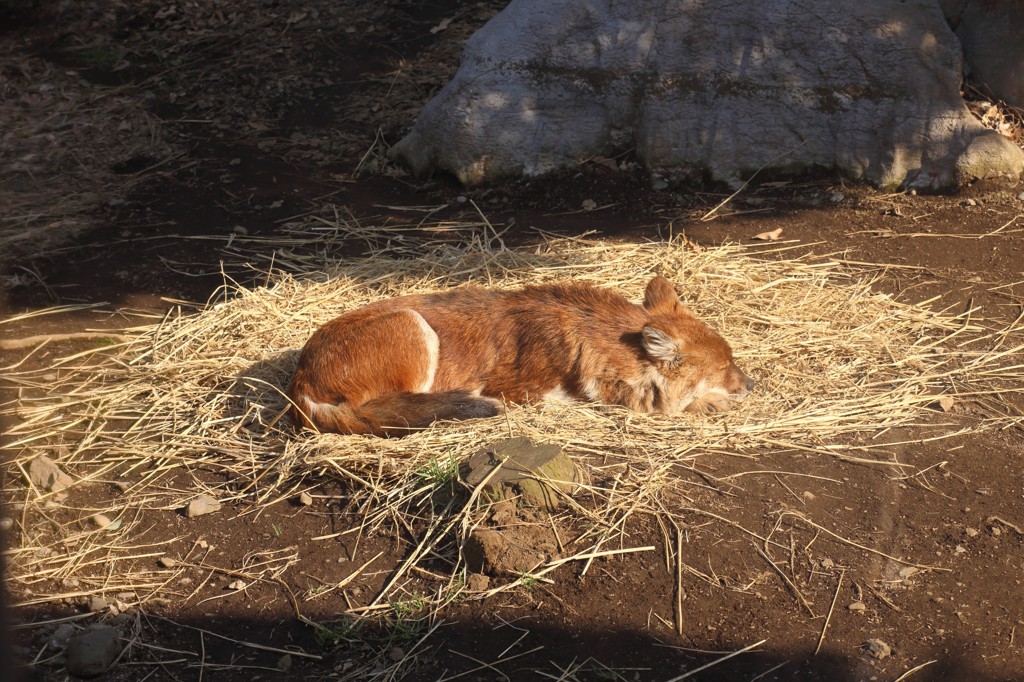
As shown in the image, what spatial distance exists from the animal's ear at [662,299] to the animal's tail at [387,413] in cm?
140

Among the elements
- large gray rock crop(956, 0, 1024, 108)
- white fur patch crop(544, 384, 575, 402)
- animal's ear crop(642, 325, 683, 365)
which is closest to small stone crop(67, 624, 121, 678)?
white fur patch crop(544, 384, 575, 402)

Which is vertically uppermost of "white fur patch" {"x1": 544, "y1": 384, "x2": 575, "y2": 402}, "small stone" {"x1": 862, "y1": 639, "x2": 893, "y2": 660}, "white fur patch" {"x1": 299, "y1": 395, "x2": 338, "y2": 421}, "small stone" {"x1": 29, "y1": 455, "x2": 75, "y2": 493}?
"white fur patch" {"x1": 299, "y1": 395, "x2": 338, "y2": 421}

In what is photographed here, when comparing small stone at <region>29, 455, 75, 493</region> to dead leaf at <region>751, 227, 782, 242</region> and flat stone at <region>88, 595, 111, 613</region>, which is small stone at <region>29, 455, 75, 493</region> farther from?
dead leaf at <region>751, 227, 782, 242</region>

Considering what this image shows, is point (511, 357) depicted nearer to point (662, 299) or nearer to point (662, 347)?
point (662, 347)

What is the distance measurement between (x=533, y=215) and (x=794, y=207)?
2425 millimetres

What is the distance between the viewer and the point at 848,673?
393cm

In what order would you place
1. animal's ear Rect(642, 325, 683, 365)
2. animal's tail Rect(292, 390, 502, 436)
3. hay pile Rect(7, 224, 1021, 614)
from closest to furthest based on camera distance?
1. hay pile Rect(7, 224, 1021, 614)
2. animal's tail Rect(292, 390, 502, 436)
3. animal's ear Rect(642, 325, 683, 365)

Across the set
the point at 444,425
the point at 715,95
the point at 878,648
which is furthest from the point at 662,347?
the point at 715,95

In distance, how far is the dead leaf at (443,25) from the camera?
1185 cm

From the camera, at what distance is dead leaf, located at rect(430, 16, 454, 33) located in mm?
11852

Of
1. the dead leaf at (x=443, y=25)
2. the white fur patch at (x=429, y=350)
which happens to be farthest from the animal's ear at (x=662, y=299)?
the dead leaf at (x=443, y=25)

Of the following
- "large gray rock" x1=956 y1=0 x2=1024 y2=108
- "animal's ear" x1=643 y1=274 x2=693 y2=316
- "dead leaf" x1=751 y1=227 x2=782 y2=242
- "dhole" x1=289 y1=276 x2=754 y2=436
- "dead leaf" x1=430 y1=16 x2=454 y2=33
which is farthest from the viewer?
"dead leaf" x1=430 y1=16 x2=454 y2=33

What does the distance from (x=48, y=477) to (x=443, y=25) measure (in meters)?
8.32

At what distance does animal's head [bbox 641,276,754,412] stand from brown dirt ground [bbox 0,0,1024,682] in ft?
2.25
